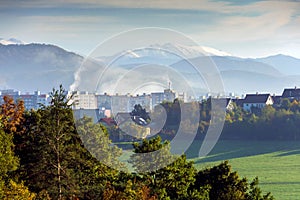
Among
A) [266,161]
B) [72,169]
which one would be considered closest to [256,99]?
[266,161]

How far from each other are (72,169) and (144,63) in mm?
3082

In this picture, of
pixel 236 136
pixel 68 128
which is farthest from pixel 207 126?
pixel 68 128

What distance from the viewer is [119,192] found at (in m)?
8.95

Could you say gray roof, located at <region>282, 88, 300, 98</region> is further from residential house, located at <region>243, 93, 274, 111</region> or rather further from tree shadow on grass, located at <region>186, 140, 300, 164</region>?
tree shadow on grass, located at <region>186, 140, 300, 164</region>

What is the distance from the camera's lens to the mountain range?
1220 cm

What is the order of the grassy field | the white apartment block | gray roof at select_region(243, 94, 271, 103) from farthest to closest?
gray roof at select_region(243, 94, 271, 103), the grassy field, the white apartment block

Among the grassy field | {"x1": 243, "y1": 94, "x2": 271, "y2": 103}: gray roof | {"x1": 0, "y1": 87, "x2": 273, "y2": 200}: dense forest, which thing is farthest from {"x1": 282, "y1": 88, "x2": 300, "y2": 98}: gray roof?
{"x1": 0, "y1": 87, "x2": 273, "y2": 200}: dense forest

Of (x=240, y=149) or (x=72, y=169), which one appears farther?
(x=240, y=149)

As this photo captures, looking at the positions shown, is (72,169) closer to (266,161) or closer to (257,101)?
(266,161)

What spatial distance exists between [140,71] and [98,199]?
2.99 metres

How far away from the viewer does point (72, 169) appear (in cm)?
972

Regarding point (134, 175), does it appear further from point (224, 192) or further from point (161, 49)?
point (161, 49)

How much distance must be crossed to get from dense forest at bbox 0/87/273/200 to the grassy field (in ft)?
23.8

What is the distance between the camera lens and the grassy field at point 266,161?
19469mm
